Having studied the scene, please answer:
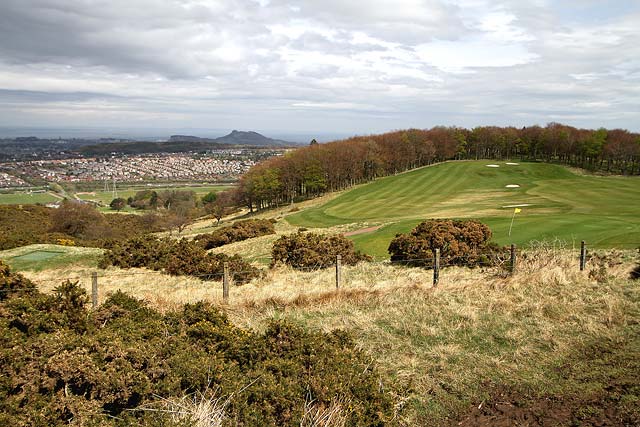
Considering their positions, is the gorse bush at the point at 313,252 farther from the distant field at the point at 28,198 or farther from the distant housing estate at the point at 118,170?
the distant housing estate at the point at 118,170

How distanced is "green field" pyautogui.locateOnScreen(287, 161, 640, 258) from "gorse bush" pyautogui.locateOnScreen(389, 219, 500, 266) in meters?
3.05

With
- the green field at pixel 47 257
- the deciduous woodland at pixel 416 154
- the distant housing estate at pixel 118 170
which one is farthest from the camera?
the distant housing estate at pixel 118 170

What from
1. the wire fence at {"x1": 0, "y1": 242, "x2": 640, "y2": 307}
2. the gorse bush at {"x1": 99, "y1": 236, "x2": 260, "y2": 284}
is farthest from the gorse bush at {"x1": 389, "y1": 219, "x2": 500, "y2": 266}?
the gorse bush at {"x1": 99, "y1": 236, "x2": 260, "y2": 284}

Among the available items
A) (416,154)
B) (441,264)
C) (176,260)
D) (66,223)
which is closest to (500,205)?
(441,264)

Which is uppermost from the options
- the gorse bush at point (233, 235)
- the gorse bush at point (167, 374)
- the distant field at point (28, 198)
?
the gorse bush at point (167, 374)

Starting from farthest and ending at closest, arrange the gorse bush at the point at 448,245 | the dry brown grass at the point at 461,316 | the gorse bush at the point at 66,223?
the gorse bush at the point at 66,223
the gorse bush at the point at 448,245
the dry brown grass at the point at 461,316

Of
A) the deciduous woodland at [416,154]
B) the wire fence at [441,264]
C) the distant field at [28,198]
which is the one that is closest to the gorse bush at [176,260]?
the wire fence at [441,264]

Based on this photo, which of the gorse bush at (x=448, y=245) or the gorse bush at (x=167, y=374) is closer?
the gorse bush at (x=167, y=374)

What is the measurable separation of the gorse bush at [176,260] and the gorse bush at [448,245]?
222 inches

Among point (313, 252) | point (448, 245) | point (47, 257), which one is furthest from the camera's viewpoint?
point (47, 257)

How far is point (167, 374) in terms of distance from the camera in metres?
5.03

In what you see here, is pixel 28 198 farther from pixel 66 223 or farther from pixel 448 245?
pixel 448 245

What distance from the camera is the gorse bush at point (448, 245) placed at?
15.7 metres

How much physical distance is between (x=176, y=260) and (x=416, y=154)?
223ft
